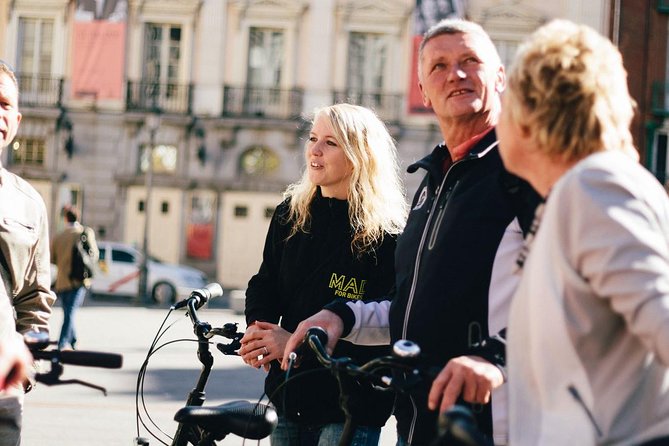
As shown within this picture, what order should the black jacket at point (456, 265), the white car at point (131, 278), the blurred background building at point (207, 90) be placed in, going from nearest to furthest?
the black jacket at point (456, 265) → the white car at point (131, 278) → the blurred background building at point (207, 90)

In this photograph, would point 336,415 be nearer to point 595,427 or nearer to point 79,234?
point 595,427

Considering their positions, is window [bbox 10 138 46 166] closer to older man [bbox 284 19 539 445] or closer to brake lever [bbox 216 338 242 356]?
brake lever [bbox 216 338 242 356]

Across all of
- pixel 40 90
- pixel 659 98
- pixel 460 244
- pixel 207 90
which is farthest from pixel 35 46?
pixel 460 244

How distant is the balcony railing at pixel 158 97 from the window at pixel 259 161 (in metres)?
2.46

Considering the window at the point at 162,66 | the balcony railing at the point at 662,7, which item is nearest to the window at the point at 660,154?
the balcony railing at the point at 662,7

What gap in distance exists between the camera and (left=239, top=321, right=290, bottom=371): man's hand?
362 cm

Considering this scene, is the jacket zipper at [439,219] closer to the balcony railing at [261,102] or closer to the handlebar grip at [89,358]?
the handlebar grip at [89,358]

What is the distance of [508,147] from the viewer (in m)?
2.23

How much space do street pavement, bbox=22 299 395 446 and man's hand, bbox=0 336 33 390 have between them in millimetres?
2412

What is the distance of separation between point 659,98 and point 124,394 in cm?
2881

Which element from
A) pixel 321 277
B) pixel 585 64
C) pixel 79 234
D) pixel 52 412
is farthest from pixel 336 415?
pixel 79 234

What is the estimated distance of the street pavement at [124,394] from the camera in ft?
26.0

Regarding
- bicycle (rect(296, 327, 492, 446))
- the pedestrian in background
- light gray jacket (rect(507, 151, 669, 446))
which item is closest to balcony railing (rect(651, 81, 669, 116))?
the pedestrian in background

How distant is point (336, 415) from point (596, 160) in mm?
2027
